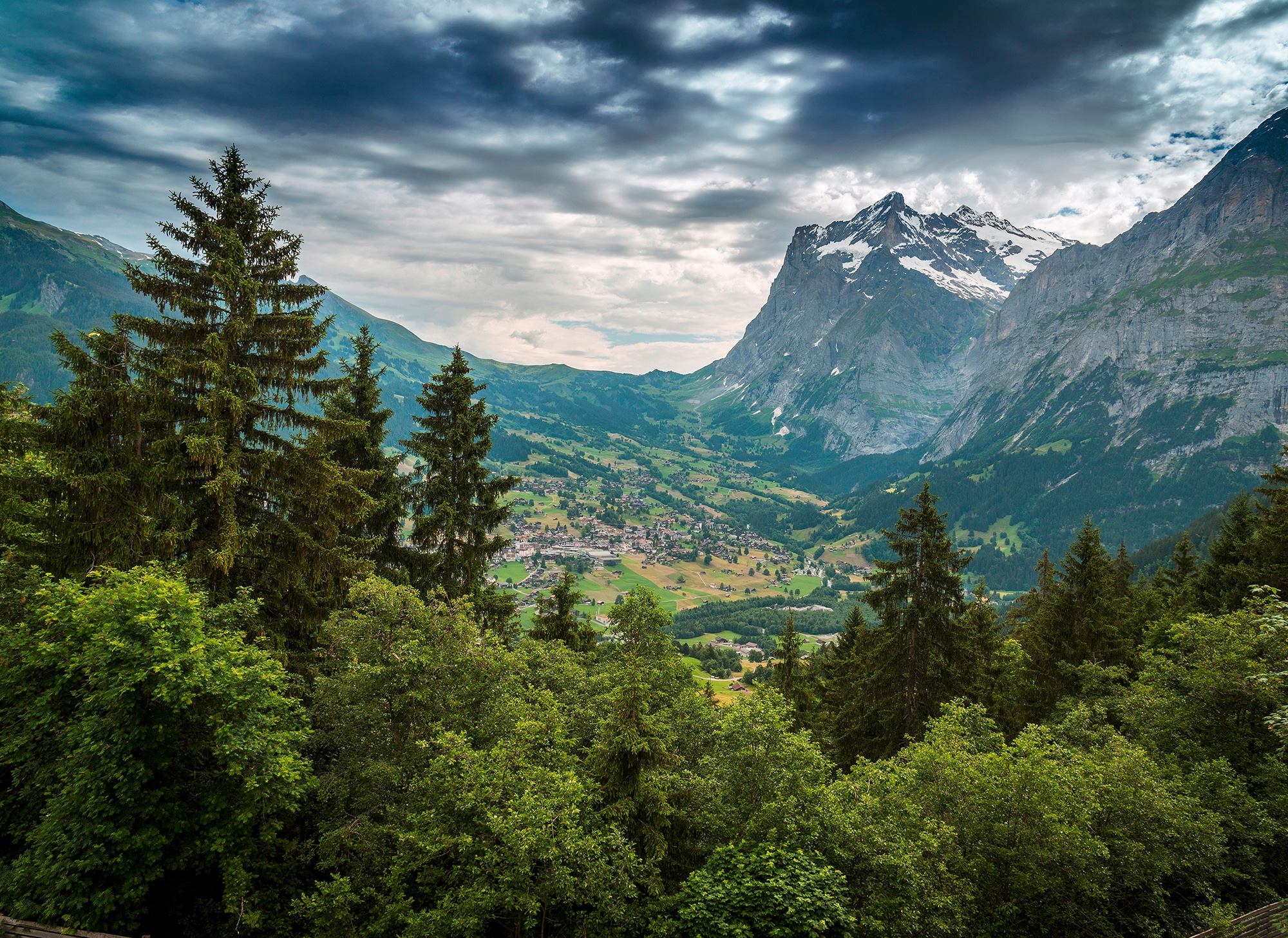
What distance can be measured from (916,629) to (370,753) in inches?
942

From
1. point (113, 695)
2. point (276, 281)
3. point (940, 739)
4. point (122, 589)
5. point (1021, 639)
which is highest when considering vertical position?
point (276, 281)

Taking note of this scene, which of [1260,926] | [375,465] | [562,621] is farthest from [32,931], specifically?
[1260,926]

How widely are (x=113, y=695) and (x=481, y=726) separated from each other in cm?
769

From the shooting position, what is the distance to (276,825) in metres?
13.4

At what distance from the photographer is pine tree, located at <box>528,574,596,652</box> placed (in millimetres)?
33656

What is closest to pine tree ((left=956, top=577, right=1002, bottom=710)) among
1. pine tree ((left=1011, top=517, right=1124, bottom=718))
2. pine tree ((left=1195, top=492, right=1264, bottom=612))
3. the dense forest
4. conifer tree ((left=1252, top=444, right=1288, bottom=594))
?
pine tree ((left=1011, top=517, right=1124, bottom=718))

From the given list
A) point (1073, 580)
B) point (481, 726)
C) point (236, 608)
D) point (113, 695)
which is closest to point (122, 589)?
point (113, 695)

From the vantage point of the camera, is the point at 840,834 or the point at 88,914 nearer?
the point at 88,914

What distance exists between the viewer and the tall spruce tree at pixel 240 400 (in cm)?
1630

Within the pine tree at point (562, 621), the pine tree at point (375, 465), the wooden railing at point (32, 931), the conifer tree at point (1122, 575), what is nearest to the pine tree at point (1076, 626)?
the conifer tree at point (1122, 575)

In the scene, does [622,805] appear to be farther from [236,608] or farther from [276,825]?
[236,608]

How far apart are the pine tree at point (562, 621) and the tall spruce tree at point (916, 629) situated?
1583 centimetres

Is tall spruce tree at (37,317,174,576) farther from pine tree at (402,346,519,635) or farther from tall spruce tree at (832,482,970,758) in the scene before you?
tall spruce tree at (832,482,970,758)

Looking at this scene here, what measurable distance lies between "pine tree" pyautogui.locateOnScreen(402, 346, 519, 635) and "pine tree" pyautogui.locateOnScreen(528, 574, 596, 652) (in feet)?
17.3
